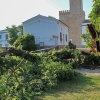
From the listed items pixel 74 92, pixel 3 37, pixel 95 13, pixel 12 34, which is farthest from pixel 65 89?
pixel 3 37

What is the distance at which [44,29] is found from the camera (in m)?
31.1

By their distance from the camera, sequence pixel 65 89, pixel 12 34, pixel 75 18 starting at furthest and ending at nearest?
pixel 75 18
pixel 12 34
pixel 65 89

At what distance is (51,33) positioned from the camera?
3044cm

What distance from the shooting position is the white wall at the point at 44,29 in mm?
30281

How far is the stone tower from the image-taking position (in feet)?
180

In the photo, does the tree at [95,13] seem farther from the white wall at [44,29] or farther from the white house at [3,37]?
the white house at [3,37]

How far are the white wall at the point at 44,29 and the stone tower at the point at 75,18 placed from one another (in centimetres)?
2423

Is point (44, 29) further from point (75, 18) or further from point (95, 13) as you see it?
point (75, 18)

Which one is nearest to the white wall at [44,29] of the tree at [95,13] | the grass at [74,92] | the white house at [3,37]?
the tree at [95,13]

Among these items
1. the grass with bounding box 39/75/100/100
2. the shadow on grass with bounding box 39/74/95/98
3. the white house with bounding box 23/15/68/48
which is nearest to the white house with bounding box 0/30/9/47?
the white house with bounding box 23/15/68/48

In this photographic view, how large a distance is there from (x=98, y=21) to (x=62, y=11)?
46.3 meters

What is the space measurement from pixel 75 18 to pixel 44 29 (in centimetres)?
2574

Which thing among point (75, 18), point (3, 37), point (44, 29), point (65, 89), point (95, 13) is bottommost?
point (65, 89)

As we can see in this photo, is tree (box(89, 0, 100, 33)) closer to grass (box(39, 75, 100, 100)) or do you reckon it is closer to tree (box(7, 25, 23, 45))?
grass (box(39, 75, 100, 100))
